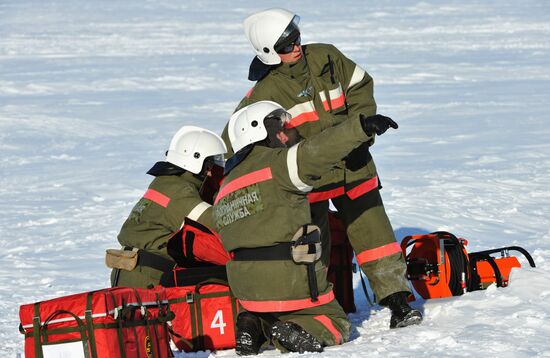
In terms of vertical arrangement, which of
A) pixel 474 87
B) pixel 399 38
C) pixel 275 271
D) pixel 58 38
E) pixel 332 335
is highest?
pixel 58 38

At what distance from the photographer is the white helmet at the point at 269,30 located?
5715 mm

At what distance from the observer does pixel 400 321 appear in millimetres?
5395

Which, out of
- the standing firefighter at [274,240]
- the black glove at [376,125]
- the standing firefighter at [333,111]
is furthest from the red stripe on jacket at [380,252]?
the black glove at [376,125]

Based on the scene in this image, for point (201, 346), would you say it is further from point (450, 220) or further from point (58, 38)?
point (58, 38)

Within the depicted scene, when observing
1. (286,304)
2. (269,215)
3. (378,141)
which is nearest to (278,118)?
(269,215)

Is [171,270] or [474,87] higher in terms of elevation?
[474,87]

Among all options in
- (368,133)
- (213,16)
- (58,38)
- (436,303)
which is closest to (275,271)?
(368,133)

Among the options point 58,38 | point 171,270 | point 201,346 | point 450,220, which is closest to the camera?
point 201,346

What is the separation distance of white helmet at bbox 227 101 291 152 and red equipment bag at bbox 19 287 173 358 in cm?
98

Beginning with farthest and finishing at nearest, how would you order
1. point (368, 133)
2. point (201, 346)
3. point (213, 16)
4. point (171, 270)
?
point (213, 16), point (171, 270), point (201, 346), point (368, 133)

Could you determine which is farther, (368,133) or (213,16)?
(213,16)

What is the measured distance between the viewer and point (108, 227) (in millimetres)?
8844

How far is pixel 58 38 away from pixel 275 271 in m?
21.1

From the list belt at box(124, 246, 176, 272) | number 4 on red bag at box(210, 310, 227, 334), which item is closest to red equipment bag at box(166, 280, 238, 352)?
number 4 on red bag at box(210, 310, 227, 334)
